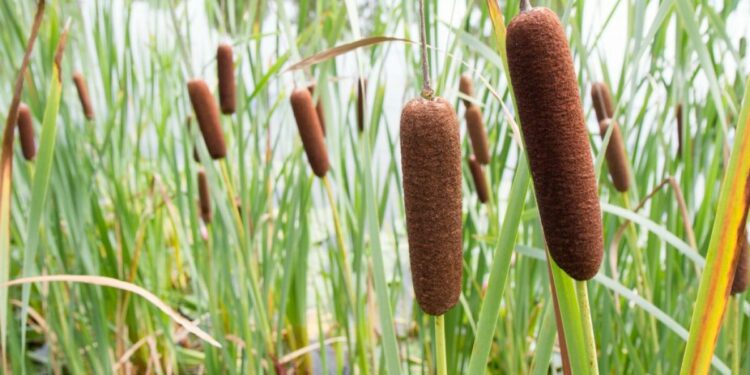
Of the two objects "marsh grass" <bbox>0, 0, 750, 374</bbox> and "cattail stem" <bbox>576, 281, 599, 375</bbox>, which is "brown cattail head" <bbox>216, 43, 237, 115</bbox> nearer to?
"marsh grass" <bbox>0, 0, 750, 374</bbox>

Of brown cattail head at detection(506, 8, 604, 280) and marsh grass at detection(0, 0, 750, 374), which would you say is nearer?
brown cattail head at detection(506, 8, 604, 280)

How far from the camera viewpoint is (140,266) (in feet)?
6.73

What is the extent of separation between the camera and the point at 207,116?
42.7 inches

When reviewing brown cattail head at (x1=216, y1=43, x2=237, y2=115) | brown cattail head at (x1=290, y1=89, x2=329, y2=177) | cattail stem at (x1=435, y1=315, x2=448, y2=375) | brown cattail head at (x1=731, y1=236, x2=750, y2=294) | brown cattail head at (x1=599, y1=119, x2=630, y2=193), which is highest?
brown cattail head at (x1=216, y1=43, x2=237, y2=115)

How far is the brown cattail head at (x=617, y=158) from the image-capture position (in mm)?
949

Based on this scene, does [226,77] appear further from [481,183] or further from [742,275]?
[742,275]

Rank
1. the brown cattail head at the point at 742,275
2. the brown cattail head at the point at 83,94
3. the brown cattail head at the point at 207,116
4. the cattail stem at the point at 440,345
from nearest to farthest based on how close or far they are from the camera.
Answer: the cattail stem at the point at 440,345 → the brown cattail head at the point at 742,275 → the brown cattail head at the point at 207,116 → the brown cattail head at the point at 83,94

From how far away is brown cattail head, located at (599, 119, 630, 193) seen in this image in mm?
949

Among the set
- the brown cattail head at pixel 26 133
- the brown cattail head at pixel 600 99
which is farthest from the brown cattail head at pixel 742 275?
the brown cattail head at pixel 26 133

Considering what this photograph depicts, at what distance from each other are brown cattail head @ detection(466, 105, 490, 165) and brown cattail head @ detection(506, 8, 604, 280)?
68cm

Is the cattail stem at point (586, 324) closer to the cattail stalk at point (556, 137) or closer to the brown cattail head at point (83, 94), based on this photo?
the cattail stalk at point (556, 137)

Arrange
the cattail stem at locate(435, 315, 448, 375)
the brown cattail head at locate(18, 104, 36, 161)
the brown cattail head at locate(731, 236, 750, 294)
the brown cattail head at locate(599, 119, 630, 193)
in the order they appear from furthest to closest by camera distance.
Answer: the brown cattail head at locate(18, 104, 36, 161)
the brown cattail head at locate(599, 119, 630, 193)
the brown cattail head at locate(731, 236, 750, 294)
the cattail stem at locate(435, 315, 448, 375)

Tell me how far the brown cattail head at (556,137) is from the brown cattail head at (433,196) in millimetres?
69

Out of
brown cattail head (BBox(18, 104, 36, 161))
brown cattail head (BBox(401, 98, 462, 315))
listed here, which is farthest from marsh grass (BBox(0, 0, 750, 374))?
brown cattail head (BBox(401, 98, 462, 315))
